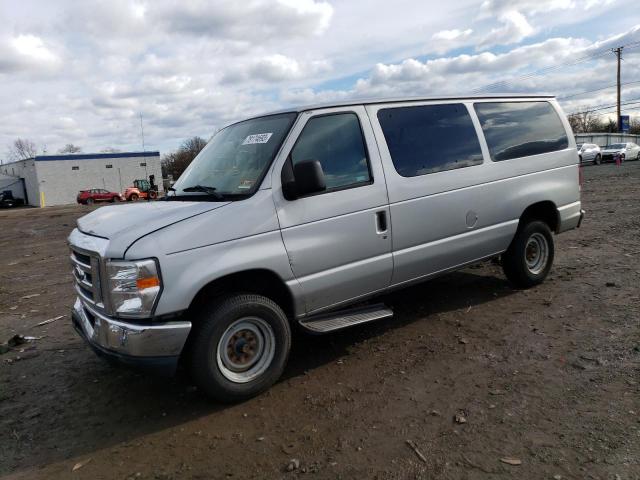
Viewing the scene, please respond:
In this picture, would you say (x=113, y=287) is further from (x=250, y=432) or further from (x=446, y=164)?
(x=446, y=164)

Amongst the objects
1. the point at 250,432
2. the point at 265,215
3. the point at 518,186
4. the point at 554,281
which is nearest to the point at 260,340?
the point at 250,432

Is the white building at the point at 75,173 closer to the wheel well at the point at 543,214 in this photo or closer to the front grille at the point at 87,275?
the front grille at the point at 87,275

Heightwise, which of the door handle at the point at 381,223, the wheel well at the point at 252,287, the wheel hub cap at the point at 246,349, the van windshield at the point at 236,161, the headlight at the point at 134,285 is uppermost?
the van windshield at the point at 236,161

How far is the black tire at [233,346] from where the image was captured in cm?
353

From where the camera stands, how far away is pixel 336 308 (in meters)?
4.34

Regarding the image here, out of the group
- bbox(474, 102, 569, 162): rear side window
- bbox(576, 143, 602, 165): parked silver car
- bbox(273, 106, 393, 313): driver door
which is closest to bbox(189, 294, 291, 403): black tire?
bbox(273, 106, 393, 313): driver door

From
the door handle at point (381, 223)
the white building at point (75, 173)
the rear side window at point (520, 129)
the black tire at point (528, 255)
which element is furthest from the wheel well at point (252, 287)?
the white building at point (75, 173)

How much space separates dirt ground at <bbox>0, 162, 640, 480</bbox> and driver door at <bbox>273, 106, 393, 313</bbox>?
2.59 feet

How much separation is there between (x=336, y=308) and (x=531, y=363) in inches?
66.5

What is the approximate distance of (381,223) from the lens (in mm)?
4395

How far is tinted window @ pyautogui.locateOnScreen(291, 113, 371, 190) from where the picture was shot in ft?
13.5

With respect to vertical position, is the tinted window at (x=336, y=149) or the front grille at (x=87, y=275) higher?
the tinted window at (x=336, y=149)

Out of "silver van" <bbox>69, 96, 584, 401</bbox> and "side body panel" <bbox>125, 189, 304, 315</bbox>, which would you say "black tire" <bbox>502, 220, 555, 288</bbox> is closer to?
"silver van" <bbox>69, 96, 584, 401</bbox>

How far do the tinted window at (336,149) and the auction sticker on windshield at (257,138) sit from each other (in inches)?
12.6
